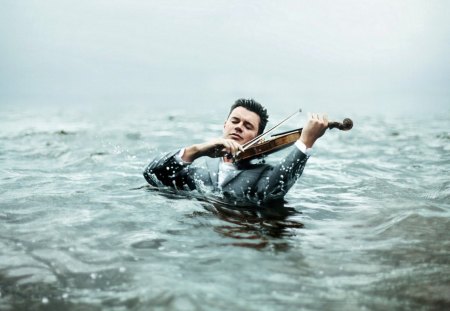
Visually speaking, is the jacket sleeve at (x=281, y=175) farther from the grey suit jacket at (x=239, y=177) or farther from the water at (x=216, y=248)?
the water at (x=216, y=248)

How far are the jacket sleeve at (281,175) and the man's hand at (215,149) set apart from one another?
0.47 m

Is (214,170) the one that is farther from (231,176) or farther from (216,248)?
(216,248)

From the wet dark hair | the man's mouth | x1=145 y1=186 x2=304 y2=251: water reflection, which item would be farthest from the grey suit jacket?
the wet dark hair

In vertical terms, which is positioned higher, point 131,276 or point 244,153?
point 244,153

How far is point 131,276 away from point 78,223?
1.43m

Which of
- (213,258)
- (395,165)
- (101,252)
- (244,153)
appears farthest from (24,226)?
(395,165)

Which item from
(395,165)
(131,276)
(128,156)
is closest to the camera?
(131,276)

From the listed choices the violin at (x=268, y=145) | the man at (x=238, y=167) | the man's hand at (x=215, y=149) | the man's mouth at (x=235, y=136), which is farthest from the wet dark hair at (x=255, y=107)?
the man's hand at (x=215, y=149)

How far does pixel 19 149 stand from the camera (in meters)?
11.1

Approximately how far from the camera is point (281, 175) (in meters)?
4.52

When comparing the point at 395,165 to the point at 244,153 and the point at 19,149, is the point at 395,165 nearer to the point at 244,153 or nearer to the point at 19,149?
the point at 244,153

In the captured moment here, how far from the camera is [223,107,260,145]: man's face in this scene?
5277 millimetres

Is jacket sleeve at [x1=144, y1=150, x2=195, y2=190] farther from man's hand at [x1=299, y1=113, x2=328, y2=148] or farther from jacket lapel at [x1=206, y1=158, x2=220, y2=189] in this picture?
man's hand at [x1=299, y1=113, x2=328, y2=148]

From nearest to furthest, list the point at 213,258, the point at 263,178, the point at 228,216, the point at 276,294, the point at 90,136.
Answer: the point at 276,294 → the point at 213,258 → the point at 228,216 → the point at 263,178 → the point at 90,136
